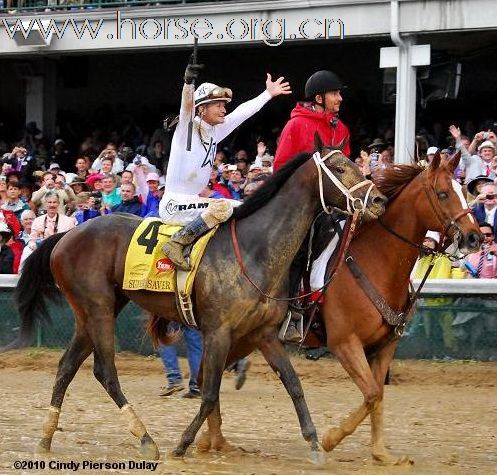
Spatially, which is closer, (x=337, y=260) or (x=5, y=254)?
(x=337, y=260)

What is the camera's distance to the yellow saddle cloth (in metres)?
7.38

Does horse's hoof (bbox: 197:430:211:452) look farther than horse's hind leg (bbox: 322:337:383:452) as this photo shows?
Yes

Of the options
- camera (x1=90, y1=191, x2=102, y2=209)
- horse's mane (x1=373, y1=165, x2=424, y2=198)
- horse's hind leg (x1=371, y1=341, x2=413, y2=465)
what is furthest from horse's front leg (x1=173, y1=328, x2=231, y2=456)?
camera (x1=90, y1=191, x2=102, y2=209)

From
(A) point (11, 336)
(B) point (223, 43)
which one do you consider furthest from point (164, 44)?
(A) point (11, 336)

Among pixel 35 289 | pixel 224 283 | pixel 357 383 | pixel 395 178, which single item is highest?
pixel 395 178

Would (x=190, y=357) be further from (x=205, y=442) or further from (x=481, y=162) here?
(x=481, y=162)

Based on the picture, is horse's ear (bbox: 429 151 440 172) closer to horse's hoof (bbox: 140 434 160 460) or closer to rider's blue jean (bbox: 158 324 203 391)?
horse's hoof (bbox: 140 434 160 460)

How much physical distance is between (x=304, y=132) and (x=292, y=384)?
1867mm

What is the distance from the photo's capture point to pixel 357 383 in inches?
285

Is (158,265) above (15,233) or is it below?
above

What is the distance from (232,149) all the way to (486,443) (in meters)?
10.6

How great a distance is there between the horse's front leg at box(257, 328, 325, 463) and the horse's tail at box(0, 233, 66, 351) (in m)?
1.76

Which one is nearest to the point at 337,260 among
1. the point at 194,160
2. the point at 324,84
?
the point at 194,160

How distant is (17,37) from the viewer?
1825cm
